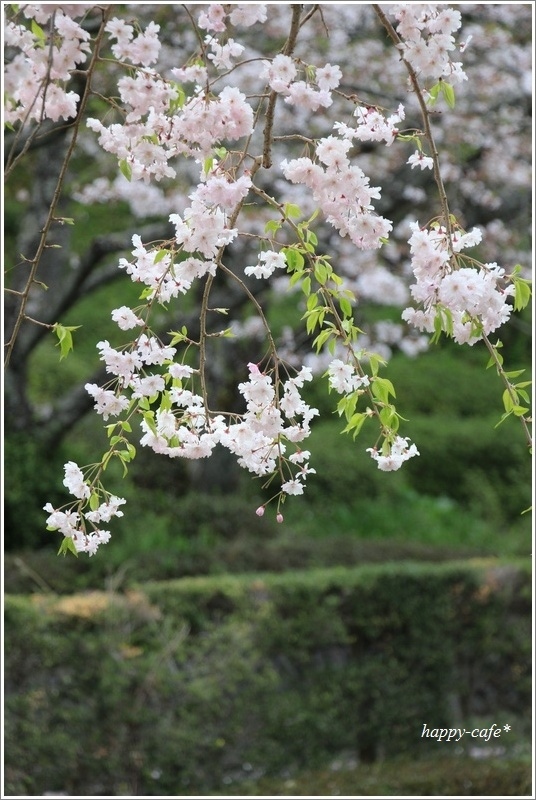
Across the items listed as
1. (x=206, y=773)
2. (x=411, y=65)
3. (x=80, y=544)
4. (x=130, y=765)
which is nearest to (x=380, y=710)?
(x=206, y=773)

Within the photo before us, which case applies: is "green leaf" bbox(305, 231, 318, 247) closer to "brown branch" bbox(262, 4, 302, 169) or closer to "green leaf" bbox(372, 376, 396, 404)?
"brown branch" bbox(262, 4, 302, 169)

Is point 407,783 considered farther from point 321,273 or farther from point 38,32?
point 38,32

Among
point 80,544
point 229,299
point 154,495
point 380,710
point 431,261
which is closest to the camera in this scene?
point 431,261

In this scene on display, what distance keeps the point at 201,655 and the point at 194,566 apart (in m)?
1.05

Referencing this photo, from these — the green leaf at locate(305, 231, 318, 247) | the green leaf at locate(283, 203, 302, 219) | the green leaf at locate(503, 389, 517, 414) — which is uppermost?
the green leaf at locate(283, 203, 302, 219)

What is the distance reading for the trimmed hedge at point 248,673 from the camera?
163 inches

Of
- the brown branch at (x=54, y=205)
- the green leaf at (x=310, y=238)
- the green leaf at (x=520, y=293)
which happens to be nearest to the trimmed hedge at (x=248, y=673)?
the brown branch at (x=54, y=205)

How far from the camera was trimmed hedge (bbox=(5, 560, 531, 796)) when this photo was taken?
13.6 feet

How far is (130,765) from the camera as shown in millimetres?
4195

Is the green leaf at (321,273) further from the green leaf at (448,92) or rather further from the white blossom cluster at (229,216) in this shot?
the green leaf at (448,92)

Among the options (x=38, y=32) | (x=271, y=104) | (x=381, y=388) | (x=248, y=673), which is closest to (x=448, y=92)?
(x=271, y=104)

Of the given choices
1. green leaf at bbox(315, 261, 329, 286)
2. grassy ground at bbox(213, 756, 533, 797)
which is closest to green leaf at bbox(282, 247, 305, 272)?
green leaf at bbox(315, 261, 329, 286)

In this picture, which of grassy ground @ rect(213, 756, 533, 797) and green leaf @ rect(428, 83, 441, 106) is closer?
green leaf @ rect(428, 83, 441, 106)

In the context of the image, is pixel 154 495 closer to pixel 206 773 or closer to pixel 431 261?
pixel 206 773
